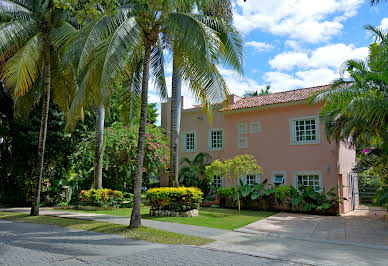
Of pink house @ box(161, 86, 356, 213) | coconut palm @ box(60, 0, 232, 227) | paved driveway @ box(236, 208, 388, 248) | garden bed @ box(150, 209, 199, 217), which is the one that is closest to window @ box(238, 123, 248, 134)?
pink house @ box(161, 86, 356, 213)

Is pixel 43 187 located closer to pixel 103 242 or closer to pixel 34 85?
pixel 34 85

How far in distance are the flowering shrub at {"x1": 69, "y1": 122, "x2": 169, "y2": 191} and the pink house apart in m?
2.45

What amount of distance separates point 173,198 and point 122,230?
3.75 m

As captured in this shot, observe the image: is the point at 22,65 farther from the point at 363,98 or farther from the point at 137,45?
the point at 363,98

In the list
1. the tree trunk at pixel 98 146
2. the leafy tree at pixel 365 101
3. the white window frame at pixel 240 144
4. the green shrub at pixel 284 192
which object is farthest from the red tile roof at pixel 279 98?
the tree trunk at pixel 98 146

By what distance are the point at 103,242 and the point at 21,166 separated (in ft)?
37.0

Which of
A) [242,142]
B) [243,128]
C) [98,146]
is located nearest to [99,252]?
[98,146]

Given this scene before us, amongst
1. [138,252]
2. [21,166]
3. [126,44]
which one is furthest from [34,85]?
[138,252]

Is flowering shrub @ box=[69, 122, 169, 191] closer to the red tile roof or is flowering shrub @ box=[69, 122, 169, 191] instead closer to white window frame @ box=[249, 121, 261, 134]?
the red tile roof

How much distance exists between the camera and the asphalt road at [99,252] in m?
6.07

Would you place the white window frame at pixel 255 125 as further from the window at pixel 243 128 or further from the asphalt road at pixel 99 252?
the asphalt road at pixel 99 252

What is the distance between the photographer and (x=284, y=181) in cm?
1658

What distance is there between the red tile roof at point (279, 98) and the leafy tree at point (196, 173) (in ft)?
12.1

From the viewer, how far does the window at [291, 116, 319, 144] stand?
15891mm
